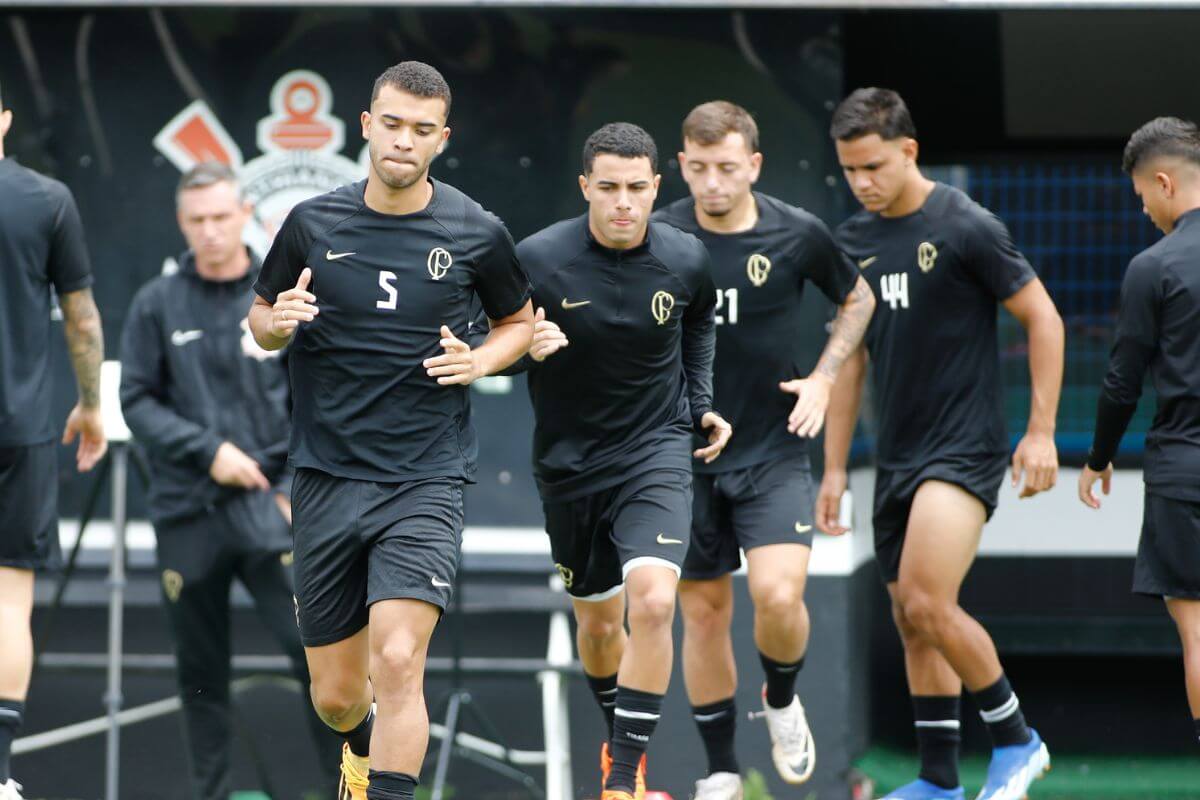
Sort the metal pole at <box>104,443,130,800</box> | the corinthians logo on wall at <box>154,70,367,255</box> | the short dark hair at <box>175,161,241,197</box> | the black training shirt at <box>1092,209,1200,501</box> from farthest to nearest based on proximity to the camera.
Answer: the corinthians logo on wall at <box>154,70,367,255</box>, the metal pole at <box>104,443,130,800</box>, the short dark hair at <box>175,161,241,197</box>, the black training shirt at <box>1092,209,1200,501</box>

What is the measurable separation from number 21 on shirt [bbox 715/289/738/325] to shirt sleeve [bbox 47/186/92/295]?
2.11 meters

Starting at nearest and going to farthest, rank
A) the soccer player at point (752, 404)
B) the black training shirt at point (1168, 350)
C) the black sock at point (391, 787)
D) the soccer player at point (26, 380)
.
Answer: the black sock at point (391, 787) < the black training shirt at point (1168, 350) < the soccer player at point (26, 380) < the soccer player at point (752, 404)

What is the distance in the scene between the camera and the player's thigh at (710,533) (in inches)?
256

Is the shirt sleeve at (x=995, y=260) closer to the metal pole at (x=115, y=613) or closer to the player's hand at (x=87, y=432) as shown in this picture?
the player's hand at (x=87, y=432)

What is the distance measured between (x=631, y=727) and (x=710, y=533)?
1.01 metres

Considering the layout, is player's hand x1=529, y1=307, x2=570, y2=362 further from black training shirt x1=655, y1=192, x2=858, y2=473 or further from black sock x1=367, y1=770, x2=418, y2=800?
black sock x1=367, y1=770, x2=418, y2=800

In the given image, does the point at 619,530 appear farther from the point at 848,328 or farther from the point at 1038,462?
the point at 1038,462

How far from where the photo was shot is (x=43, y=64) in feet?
24.9

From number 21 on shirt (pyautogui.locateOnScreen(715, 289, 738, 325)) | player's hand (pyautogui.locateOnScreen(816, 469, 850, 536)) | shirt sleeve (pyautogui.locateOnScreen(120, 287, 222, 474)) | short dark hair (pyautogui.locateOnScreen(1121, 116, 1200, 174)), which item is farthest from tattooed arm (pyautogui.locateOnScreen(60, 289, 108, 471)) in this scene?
short dark hair (pyautogui.locateOnScreen(1121, 116, 1200, 174))

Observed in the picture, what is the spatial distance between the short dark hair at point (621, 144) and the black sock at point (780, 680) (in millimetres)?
1835

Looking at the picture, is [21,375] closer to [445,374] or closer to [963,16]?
[445,374]

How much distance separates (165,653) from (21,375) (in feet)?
7.37

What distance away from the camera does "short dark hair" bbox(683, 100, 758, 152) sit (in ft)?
20.4

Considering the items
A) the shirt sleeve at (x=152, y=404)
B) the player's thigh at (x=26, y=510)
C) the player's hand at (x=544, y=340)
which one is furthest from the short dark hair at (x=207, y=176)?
the player's hand at (x=544, y=340)
